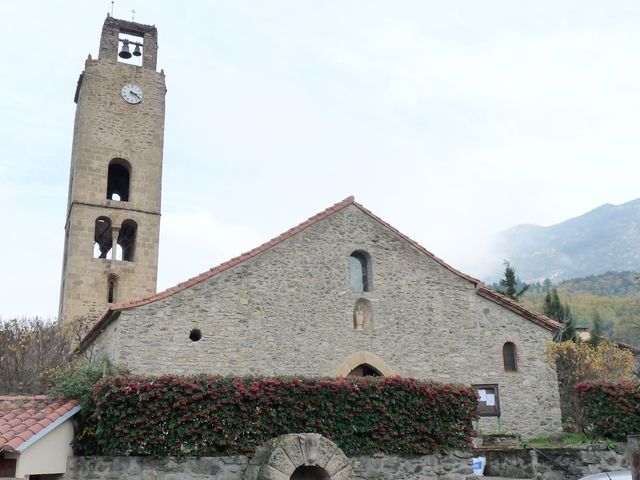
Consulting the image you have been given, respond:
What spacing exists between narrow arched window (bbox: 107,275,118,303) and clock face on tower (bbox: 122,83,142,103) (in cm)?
783

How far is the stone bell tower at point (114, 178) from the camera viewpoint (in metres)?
27.1

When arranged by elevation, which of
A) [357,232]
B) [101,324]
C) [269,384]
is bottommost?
[269,384]

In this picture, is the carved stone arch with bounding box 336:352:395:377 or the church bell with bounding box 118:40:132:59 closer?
the carved stone arch with bounding box 336:352:395:377

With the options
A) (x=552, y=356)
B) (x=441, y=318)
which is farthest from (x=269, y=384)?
(x=552, y=356)

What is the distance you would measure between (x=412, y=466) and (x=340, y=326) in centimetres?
576

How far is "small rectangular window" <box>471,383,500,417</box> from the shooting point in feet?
63.9

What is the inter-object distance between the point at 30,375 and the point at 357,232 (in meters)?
10.7

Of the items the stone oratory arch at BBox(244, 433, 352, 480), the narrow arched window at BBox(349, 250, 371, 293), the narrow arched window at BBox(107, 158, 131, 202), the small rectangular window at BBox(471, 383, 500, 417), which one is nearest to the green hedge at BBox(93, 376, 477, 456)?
the stone oratory arch at BBox(244, 433, 352, 480)

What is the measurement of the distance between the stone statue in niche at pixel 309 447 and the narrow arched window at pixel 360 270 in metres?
7.69

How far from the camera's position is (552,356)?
21.8m

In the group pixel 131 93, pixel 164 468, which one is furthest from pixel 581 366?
pixel 131 93

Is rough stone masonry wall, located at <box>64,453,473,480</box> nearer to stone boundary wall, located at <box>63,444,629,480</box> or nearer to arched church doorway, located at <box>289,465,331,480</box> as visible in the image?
stone boundary wall, located at <box>63,444,629,480</box>

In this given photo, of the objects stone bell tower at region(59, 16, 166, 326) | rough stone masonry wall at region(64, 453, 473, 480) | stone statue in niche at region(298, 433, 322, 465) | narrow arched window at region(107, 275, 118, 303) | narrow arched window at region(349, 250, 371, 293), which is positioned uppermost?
stone bell tower at region(59, 16, 166, 326)

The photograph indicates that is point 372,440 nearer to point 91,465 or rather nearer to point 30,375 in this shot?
point 91,465
